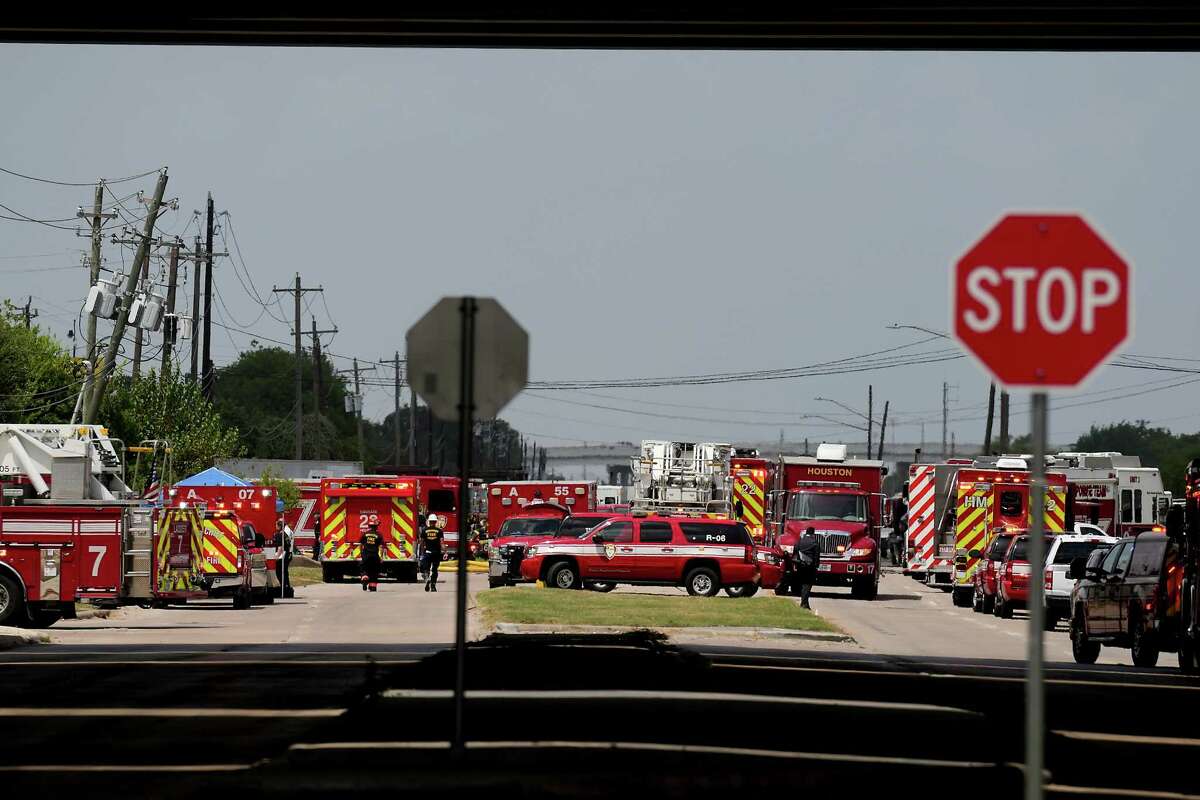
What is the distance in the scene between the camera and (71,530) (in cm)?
2834

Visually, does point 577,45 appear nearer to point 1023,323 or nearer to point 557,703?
point 557,703

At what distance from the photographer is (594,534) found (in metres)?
39.7

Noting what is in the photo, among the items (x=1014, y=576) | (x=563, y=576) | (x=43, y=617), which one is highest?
(x=1014, y=576)

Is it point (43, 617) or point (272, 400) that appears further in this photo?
point (272, 400)

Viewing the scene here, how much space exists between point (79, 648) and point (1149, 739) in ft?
48.1

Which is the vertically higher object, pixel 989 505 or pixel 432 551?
pixel 989 505

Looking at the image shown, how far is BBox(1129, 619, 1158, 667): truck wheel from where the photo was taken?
2223 cm

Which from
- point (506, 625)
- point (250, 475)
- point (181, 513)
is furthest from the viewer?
point (250, 475)

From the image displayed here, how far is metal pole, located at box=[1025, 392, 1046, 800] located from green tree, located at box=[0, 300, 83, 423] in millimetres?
58535

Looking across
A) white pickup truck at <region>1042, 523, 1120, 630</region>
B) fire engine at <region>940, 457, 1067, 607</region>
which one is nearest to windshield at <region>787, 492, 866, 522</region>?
fire engine at <region>940, 457, 1067, 607</region>

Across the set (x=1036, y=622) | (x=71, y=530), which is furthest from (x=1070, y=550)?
(x=1036, y=622)

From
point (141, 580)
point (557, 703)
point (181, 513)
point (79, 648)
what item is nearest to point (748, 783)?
point (557, 703)

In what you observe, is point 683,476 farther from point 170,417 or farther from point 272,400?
point 272,400

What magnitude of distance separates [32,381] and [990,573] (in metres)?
39.2
